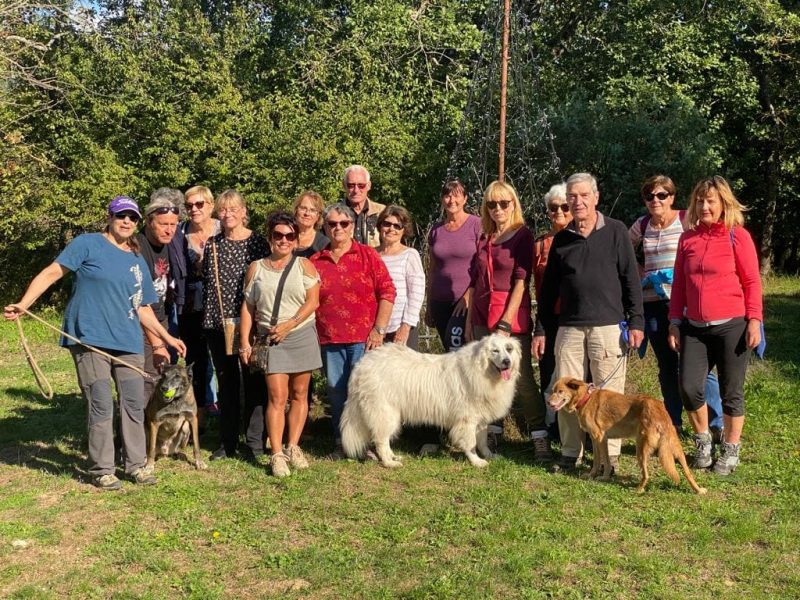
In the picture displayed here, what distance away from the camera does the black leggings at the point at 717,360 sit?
4.87 m

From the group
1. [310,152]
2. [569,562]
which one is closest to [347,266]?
[569,562]

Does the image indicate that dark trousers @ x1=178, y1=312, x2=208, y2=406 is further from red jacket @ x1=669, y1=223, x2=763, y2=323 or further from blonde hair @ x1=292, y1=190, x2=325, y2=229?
red jacket @ x1=669, y1=223, x2=763, y2=323

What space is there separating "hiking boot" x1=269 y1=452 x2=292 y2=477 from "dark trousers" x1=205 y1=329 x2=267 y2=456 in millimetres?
420

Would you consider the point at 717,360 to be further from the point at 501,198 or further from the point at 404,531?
the point at 404,531

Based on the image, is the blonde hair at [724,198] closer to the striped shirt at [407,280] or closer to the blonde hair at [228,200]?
the striped shirt at [407,280]

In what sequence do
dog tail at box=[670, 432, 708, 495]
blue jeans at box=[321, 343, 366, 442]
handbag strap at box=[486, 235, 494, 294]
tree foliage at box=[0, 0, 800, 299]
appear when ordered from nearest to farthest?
dog tail at box=[670, 432, 708, 495], handbag strap at box=[486, 235, 494, 294], blue jeans at box=[321, 343, 366, 442], tree foliage at box=[0, 0, 800, 299]

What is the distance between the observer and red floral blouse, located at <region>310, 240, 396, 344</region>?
5.46 metres

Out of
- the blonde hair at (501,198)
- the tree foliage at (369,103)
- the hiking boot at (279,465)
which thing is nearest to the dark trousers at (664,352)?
the blonde hair at (501,198)

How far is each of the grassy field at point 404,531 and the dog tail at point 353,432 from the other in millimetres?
107

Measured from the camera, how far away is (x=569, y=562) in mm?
3828

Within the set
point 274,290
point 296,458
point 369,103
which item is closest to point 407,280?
point 274,290

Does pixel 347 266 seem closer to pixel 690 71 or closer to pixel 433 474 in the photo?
pixel 433 474

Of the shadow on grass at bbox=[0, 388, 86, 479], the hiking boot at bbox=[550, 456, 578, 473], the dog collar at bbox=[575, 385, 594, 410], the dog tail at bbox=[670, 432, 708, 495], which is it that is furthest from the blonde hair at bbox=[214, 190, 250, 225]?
the dog tail at bbox=[670, 432, 708, 495]

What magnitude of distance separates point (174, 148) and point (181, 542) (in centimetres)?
1354
